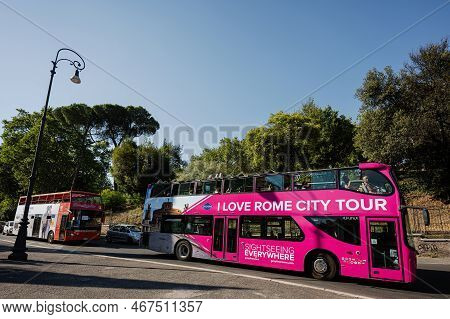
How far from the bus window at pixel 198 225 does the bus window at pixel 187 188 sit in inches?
45.2

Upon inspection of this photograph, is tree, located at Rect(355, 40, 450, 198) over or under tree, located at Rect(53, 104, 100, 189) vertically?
under

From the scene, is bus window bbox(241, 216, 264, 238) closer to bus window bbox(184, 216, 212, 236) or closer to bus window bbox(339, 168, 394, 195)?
bus window bbox(184, 216, 212, 236)

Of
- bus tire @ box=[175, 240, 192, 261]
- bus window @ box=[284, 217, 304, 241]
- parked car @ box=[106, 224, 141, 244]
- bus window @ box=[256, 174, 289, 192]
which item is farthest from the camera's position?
parked car @ box=[106, 224, 141, 244]

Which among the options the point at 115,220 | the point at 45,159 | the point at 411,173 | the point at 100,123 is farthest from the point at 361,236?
the point at 100,123

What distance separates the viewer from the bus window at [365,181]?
30.8ft

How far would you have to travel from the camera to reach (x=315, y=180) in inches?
427

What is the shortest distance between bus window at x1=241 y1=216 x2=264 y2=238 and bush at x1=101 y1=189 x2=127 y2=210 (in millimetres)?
30482

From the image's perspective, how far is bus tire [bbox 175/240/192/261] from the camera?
1400 cm

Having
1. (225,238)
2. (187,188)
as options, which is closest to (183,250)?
(225,238)

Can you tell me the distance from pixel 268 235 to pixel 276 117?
22172 mm

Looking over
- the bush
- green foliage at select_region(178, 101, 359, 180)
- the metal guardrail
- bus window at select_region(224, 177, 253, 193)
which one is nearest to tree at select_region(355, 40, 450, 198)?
the metal guardrail

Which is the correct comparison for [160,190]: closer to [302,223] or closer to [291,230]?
[291,230]

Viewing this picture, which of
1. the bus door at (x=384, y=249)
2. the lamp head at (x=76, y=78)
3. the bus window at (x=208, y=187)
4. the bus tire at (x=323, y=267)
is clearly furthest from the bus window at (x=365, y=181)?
the lamp head at (x=76, y=78)

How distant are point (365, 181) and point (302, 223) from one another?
2500 millimetres
